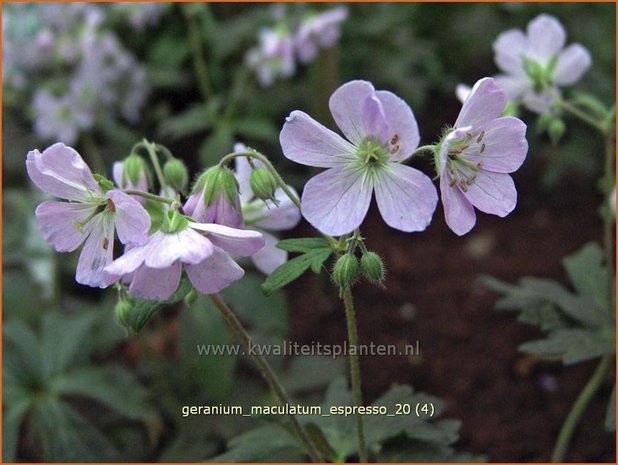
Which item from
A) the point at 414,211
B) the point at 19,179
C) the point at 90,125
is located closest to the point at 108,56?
the point at 90,125

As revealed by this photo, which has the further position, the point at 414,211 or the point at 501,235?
the point at 501,235

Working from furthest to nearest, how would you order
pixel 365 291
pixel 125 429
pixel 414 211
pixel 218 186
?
pixel 365 291 → pixel 125 429 → pixel 218 186 → pixel 414 211

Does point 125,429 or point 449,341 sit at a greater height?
point 449,341

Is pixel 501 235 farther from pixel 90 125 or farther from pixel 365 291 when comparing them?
pixel 90 125

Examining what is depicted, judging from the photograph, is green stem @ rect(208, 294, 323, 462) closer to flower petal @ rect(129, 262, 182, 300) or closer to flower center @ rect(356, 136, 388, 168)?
flower petal @ rect(129, 262, 182, 300)

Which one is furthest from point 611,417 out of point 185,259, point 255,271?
point 255,271

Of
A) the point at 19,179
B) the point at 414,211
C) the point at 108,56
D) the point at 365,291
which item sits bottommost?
the point at 414,211
